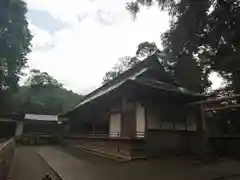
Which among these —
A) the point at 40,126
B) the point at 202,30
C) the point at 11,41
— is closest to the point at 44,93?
the point at 40,126

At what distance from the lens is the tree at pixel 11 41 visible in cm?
2819

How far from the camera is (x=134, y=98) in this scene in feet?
42.3

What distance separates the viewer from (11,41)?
28.9 metres

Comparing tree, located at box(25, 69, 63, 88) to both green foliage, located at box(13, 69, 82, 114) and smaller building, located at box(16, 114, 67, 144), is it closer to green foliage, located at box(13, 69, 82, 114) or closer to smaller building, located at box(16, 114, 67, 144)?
green foliage, located at box(13, 69, 82, 114)

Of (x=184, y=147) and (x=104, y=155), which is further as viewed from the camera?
(x=104, y=155)

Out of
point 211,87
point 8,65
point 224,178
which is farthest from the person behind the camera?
point 8,65

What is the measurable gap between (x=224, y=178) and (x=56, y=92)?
151 feet

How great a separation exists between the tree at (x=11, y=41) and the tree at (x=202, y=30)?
21319mm

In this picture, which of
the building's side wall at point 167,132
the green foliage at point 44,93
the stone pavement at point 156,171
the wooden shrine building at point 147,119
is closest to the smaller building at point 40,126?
the green foliage at point 44,93

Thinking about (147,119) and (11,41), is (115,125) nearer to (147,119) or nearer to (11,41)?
(147,119)

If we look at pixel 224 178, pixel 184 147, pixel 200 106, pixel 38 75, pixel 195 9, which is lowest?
pixel 224 178

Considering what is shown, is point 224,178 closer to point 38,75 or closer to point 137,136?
point 137,136

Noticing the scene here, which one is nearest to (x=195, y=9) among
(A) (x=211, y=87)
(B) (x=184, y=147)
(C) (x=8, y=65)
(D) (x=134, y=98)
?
(D) (x=134, y=98)

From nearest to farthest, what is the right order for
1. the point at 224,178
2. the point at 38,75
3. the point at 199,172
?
the point at 224,178
the point at 199,172
the point at 38,75
